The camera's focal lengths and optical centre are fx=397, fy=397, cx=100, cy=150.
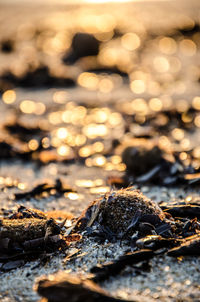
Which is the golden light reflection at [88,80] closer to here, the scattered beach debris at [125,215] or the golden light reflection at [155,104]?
the golden light reflection at [155,104]

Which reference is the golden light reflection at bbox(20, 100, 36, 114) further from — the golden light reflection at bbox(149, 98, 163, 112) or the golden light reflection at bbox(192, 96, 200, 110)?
the golden light reflection at bbox(192, 96, 200, 110)

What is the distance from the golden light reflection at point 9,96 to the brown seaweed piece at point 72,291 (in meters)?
4.78

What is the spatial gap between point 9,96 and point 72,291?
514 cm

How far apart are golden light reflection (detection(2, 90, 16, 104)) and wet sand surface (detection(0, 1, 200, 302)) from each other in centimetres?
2

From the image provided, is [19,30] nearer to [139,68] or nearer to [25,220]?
[139,68]

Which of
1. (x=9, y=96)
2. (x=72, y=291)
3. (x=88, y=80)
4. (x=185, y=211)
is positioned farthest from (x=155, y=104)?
(x=72, y=291)

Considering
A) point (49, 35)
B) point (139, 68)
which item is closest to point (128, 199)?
point (139, 68)

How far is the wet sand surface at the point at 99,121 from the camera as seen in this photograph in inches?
86.4

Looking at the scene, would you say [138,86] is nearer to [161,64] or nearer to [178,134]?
[161,64]

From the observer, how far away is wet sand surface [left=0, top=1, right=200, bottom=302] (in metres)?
2.19

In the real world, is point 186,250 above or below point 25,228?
below

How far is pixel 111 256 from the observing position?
229 cm

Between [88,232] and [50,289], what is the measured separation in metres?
0.66

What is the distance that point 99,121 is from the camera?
5.53 metres
